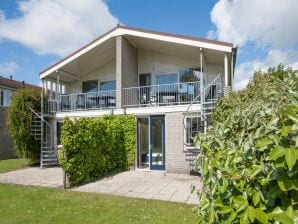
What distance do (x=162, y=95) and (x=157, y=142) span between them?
2.96 metres

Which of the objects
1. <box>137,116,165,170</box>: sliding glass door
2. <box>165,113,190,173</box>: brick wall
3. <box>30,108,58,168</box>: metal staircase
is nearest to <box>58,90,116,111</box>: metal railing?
<box>30,108,58,168</box>: metal staircase

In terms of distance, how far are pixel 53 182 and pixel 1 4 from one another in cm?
1042

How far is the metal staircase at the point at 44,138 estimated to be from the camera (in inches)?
669

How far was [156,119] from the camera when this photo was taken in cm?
1507

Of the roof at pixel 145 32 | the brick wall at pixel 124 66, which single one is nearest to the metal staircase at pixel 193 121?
the roof at pixel 145 32

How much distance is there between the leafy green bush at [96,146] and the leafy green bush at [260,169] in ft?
29.7

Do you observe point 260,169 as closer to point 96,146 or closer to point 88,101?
point 96,146

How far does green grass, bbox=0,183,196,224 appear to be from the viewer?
6.91m

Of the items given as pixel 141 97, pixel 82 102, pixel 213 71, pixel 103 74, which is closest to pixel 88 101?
pixel 82 102

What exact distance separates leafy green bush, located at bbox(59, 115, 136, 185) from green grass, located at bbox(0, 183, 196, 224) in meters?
1.61

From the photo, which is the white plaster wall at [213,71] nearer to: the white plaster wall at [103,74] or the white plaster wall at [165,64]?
the white plaster wall at [165,64]

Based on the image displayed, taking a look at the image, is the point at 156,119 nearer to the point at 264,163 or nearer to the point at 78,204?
the point at 78,204

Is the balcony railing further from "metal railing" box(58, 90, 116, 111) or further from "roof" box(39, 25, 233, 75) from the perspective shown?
"roof" box(39, 25, 233, 75)

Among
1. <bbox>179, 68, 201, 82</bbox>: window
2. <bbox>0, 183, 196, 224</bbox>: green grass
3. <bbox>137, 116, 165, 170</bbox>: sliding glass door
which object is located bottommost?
<bbox>0, 183, 196, 224</bbox>: green grass
